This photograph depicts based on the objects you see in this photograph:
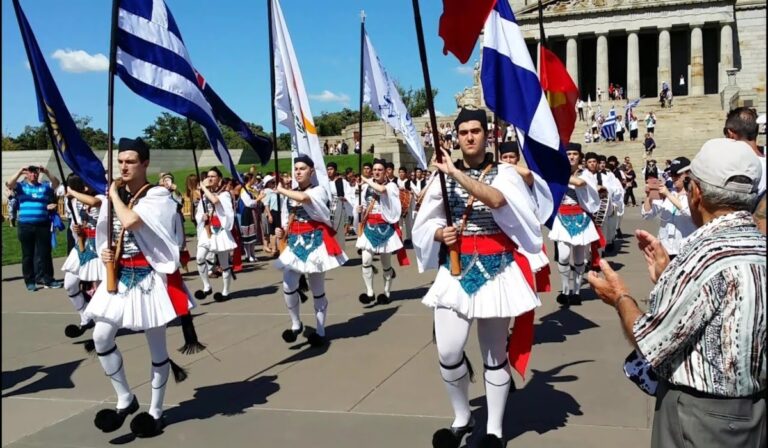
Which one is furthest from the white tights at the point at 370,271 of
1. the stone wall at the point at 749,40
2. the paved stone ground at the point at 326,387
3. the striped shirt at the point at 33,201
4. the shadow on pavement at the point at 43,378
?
the stone wall at the point at 749,40

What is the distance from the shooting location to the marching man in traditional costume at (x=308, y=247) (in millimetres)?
8133

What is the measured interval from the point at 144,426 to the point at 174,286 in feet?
3.36

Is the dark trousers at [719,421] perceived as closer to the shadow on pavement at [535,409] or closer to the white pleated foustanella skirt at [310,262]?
the shadow on pavement at [535,409]

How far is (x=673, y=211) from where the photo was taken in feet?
30.3

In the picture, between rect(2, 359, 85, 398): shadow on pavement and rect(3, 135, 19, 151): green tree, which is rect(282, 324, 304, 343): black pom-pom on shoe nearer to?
rect(2, 359, 85, 398): shadow on pavement

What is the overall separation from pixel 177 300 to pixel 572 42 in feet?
193

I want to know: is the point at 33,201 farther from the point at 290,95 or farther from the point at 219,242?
the point at 290,95

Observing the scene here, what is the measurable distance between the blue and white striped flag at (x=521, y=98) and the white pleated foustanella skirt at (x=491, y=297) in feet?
3.42

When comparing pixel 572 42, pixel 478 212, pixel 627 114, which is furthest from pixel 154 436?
pixel 572 42

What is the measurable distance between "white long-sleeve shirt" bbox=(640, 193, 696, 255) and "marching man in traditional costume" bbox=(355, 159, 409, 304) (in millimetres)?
3618

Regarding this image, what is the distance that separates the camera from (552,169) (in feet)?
18.2

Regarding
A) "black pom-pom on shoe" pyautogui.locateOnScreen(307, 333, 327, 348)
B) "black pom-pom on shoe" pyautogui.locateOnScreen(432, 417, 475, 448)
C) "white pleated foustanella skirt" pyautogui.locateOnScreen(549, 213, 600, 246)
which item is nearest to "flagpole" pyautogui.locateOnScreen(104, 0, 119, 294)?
"black pom-pom on shoe" pyautogui.locateOnScreen(432, 417, 475, 448)

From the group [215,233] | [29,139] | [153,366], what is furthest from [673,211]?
[29,139]

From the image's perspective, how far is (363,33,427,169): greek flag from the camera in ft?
38.5
